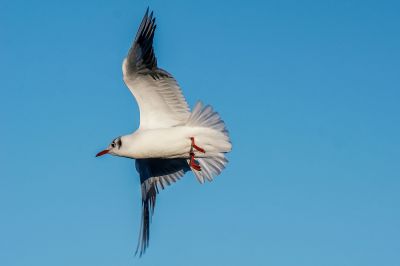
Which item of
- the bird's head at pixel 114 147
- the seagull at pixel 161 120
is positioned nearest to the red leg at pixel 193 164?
the seagull at pixel 161 120

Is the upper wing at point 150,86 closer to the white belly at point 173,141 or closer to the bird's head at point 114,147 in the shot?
the white belly at point 173,141

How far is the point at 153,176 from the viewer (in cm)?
1408

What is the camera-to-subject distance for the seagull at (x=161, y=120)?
12195mm

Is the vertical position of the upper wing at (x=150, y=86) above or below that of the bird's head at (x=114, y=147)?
above

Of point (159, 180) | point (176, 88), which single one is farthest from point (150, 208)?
point (176, 88)

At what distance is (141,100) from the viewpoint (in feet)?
41.5

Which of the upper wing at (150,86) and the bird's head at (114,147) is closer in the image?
the upper wing at (150,86)

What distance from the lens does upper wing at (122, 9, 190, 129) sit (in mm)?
12156

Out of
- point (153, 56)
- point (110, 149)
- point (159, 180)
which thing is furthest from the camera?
point (159, 180)

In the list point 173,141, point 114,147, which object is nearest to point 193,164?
point 173,141

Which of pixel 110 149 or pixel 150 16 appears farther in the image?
pixel 110 149

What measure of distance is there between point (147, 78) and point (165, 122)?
0.77m

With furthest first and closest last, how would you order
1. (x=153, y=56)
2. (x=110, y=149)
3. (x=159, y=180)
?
(x=159, y=180) < (x=110, y=149) < (x=153, y=56)

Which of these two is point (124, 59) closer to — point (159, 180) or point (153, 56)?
point (153, 56)
